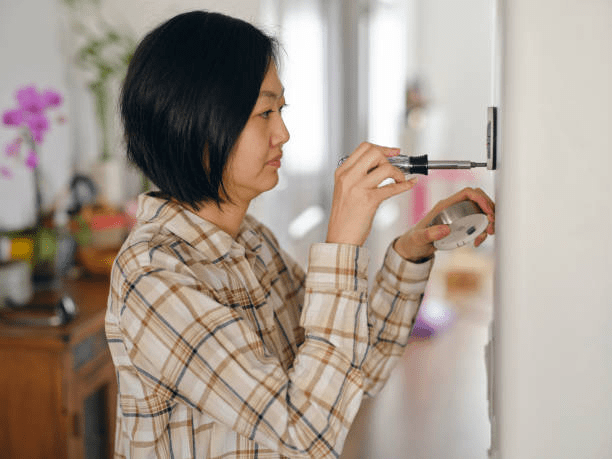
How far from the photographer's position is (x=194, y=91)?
0.90 metres

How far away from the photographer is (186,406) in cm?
91

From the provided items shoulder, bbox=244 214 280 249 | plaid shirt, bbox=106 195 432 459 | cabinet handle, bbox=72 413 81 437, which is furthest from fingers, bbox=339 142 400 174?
cabinet handle, bbox=72 413 81 437

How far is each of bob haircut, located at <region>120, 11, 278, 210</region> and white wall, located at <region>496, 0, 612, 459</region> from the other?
0.40 m

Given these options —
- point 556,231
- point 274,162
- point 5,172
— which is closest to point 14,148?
point 5,172

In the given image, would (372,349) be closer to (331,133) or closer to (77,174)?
(77,174)

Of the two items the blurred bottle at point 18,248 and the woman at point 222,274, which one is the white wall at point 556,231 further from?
the blurred bottle at point 18,248

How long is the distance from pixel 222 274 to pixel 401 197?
369cm

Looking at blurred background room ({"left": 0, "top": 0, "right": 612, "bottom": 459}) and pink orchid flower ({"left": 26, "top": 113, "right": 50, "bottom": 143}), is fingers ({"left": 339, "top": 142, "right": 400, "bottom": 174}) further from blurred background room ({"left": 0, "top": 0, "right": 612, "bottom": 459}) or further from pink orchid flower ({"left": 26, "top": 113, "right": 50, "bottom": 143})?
pink orchid flower ({"left": 26, "top": 113, "right": 50, "bottom": 143})

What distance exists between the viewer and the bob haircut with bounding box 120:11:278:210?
2.95 ft

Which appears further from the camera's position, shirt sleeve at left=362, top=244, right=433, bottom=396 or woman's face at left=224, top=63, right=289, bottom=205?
shirt sleeve at left=362, top=244, right=433, bottom=396

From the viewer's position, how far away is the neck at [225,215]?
1021mm

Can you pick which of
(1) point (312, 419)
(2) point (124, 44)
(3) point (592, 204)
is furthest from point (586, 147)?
(2) point (124, 44)

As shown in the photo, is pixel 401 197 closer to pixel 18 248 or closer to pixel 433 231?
pixel 18 248

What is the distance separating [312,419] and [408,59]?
489 cm
